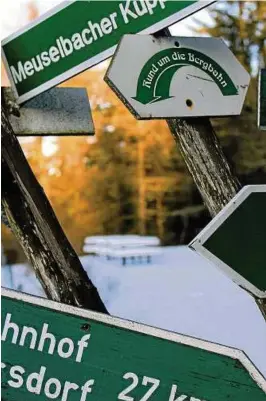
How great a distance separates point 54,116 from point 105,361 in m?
1.27

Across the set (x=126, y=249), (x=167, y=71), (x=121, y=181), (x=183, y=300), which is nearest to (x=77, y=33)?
(x=167, y=71)

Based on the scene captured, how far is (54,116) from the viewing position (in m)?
2.19

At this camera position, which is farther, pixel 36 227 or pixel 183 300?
pixel 183 300

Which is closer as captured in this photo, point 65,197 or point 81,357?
point 81,357

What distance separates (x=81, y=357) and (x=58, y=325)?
7 cm

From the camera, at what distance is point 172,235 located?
18.3m

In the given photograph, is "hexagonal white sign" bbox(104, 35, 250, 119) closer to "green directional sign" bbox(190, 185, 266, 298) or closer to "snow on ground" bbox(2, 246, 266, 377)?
"green directional sign" bbox(190, 185, 266, 298)

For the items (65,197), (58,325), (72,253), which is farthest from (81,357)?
(65,197)

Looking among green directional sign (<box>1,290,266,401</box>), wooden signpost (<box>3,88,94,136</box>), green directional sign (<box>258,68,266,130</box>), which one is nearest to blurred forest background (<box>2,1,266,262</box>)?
wooden signpost (<box>3,88,94,136</box>)

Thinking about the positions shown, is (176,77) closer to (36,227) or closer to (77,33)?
(77,33)

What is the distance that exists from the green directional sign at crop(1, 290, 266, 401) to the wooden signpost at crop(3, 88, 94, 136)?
3.73 feet

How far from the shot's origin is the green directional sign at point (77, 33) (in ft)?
5.74

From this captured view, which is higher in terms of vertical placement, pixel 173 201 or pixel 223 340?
A: pixel 173 201

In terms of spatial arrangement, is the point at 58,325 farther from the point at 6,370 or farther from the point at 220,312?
the point at 220,312
